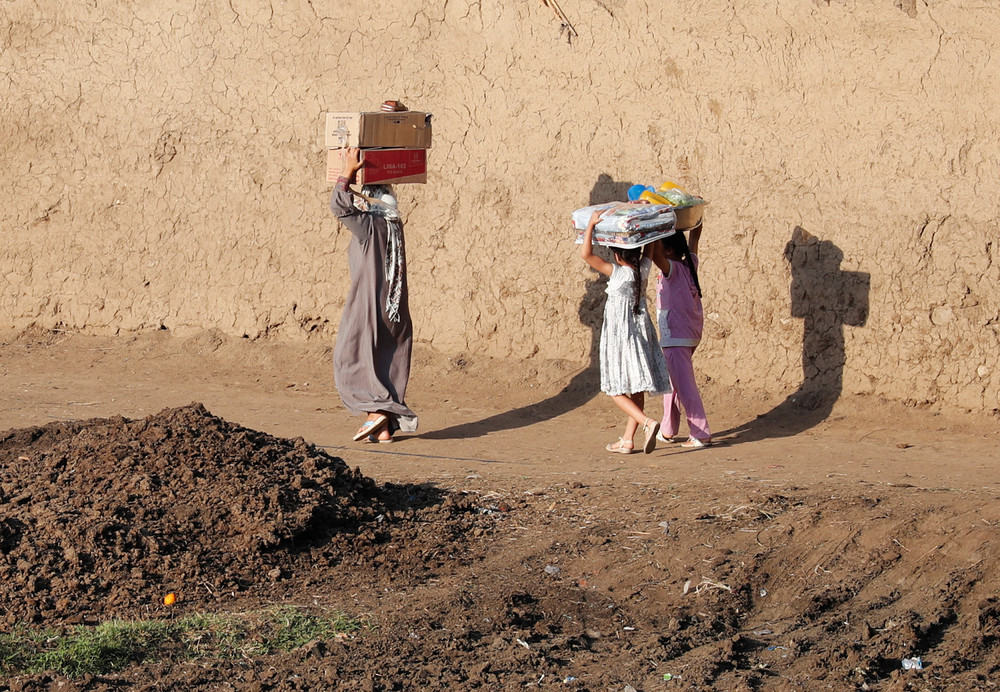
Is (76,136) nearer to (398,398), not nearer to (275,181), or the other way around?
(275,181)

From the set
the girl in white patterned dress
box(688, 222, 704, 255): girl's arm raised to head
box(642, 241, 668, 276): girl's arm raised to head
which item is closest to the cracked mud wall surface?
box(688, 222, 704, 255): girl's arm raised to head

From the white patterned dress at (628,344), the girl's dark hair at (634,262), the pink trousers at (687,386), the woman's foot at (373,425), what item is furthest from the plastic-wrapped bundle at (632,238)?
the woman's foot at (373,425)

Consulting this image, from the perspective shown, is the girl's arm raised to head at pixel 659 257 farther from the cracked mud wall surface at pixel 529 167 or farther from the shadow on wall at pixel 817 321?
the shadow on wall at pixel 817 321

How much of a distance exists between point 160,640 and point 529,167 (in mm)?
5368

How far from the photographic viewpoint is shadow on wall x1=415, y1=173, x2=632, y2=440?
8656mm

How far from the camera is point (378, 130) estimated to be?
7.43 metres

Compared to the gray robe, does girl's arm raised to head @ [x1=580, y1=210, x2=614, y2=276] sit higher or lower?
higher

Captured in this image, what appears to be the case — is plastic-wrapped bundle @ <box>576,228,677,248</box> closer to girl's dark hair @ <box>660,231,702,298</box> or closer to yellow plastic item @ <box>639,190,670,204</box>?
yellow plastic item @ <box>639,190,670,204</box>

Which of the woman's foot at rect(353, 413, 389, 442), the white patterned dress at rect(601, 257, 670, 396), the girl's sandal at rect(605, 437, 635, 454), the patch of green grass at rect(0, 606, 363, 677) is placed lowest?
the woman's foot at rect(353, 413, 389, 442)

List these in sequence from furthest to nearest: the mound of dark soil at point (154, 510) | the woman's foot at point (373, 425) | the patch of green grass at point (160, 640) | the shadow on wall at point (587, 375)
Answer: the shadow on wall at point (587, 375) < the woman's foot at point (373, 425) < the mound of dark soil at point (154, 510) < the patch of green grass at point (160, 640)

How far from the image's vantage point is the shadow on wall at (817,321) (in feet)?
26.6

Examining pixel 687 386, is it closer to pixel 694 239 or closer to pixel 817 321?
pixel 694 239

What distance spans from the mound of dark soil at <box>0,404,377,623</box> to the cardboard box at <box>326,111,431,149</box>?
2076mm

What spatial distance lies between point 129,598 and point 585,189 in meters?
5.02
